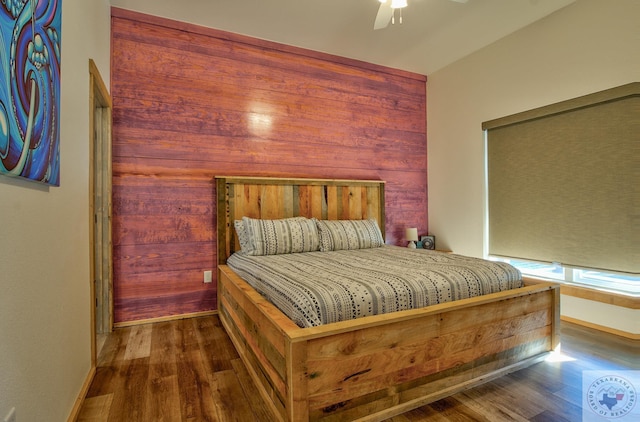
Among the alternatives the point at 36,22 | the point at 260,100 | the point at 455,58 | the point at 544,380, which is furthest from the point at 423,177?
the point at 36,22

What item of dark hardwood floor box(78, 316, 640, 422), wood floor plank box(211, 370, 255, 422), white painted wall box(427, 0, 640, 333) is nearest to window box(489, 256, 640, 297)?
white painted wall box(427, 0, 640, 333)

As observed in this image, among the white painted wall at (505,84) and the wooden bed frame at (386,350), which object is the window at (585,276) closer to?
the white painted wall at (505,84)

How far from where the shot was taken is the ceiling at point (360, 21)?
272cm

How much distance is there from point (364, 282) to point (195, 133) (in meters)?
2.28

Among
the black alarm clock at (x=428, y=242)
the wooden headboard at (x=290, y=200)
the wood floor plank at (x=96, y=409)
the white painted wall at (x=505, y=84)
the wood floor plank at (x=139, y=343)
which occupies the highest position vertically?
the white painted wall at (x=505, y=84)

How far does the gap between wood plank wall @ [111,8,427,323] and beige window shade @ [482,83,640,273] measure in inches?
63.7

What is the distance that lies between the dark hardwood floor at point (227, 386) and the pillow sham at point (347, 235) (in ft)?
4.00

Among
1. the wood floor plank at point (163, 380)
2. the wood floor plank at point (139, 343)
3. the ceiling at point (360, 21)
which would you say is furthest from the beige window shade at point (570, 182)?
the wood floor plank at point (139, 343)

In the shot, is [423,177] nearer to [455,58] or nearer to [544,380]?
[455,58]

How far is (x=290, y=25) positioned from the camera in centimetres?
302

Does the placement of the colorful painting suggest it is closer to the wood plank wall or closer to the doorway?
the doorway

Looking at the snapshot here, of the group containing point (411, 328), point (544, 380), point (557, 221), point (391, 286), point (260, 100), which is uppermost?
point (260, 100)

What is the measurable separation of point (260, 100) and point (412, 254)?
219 cm

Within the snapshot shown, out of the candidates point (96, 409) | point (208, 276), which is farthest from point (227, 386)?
point (208, 276)
